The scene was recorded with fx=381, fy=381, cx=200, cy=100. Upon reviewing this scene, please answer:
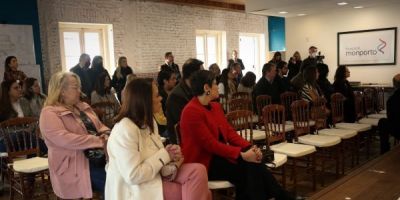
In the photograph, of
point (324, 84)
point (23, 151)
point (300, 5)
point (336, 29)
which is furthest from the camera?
point (336, 29)

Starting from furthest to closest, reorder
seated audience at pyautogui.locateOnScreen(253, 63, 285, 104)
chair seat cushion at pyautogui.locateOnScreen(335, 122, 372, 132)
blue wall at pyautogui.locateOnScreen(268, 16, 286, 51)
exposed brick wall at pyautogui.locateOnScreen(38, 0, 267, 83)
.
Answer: blue wall at pyautogui.locateOnScreen(268, 16, 286, 51) → exposed brick wall at pyautogui.locateOnScreen(38, 0, 267, 83) → seated audience at pyautogui.locateOnScreen(253, 63, 285, 104) → chair seat cushion at pyautogui.locateOnScreen(335, 122, 372, 132)

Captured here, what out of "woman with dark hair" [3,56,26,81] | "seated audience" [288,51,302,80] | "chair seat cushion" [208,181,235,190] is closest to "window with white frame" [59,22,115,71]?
"woman with dark hair" [3,56,26,81]

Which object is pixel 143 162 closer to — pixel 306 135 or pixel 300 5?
pixel 306 135

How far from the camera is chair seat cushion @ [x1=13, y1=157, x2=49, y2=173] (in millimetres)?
3046

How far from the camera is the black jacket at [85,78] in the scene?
6855mm

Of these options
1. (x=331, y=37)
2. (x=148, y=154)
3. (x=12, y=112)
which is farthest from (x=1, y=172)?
(x=331, y=37)

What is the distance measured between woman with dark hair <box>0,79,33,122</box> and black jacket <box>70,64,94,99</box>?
2.51 m

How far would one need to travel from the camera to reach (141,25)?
338 inches

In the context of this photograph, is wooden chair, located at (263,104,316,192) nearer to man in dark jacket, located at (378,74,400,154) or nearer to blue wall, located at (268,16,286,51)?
man in dark jacket, located at (378,74,400,154)

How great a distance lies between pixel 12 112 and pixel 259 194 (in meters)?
2.91

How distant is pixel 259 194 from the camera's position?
2.49 meters

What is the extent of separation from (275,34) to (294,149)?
9.46m

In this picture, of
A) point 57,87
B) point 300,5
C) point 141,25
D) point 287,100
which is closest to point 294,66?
point 300,5

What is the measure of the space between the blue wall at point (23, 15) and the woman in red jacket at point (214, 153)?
4.98 m
